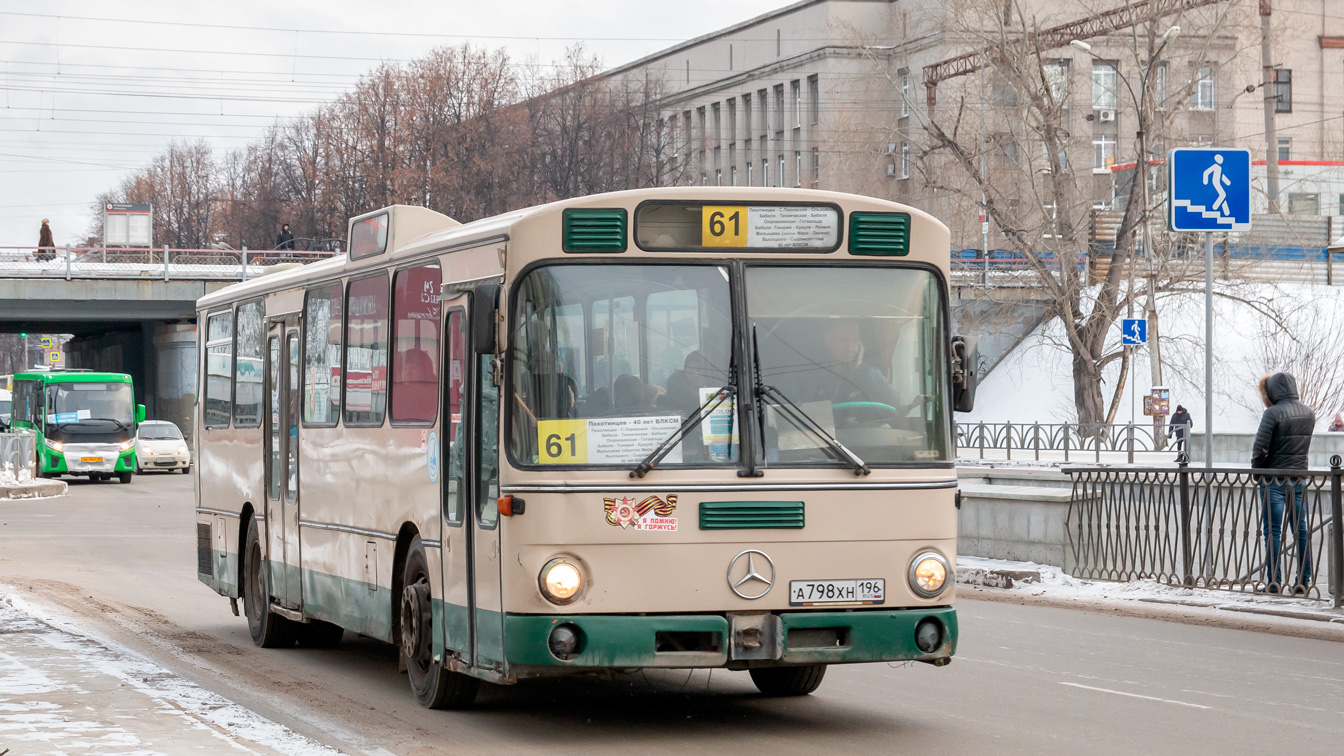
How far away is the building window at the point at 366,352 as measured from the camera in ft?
34.6

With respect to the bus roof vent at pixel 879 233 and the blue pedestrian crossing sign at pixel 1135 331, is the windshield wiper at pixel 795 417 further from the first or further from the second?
the blue pedestrian crossing sign at pixel 1135 331

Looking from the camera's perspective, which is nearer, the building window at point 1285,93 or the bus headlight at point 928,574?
the bus headlight at point 928,574

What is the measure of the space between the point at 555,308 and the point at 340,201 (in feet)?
218

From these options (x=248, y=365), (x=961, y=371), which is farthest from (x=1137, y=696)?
(x=248, y=365)

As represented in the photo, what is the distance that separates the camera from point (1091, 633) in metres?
13.7

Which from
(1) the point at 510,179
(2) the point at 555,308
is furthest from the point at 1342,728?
(1) the point at 510,179

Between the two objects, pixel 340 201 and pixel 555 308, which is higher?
pixel 340 201

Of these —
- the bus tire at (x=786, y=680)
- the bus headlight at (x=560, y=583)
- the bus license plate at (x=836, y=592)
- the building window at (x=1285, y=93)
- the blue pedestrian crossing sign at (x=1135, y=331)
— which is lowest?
the bus tire at (x=786, y=680)

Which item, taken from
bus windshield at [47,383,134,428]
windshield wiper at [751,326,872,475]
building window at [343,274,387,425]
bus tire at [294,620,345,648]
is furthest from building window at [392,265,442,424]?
bus windshield at [47,383,134,428]

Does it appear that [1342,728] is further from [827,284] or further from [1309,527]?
[1309,527]

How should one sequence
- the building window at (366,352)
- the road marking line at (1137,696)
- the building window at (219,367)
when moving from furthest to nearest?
the building window at (219,367) < the building window at (366,352) < the road marking line at (1137,696)

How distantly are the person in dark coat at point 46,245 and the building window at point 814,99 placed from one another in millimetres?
39079

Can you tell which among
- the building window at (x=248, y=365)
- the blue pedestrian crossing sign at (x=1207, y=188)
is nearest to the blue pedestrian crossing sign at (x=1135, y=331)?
the blue pedestrian crossing sign at (x=1207, y=188)

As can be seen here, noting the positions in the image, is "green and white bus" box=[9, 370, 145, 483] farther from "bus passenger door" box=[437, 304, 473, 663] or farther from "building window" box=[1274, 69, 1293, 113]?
"building window" box=[1274, 69, 1293, 113]
